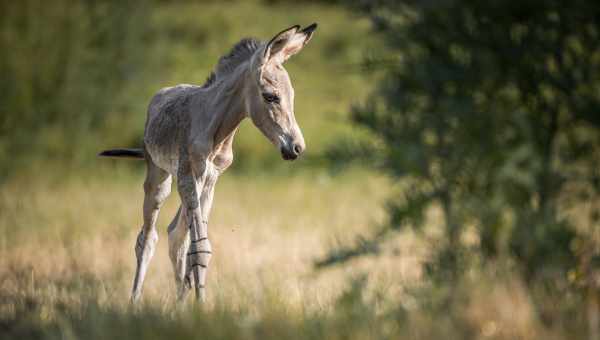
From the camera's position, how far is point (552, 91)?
5.41 metres

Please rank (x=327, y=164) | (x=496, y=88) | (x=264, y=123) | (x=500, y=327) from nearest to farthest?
(x=500, y=327), (x=264, y=123), (x=496, y=88), (x=327, y=164)

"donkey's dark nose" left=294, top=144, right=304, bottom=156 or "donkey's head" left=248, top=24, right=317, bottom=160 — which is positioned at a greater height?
"donkey's head" left=248, top=24, right=317, bottom=160

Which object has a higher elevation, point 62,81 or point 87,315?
point 62,81

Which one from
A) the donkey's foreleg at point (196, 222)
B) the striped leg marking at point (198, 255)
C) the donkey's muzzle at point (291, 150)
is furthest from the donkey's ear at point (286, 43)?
the striped leg marking at point (198, 255)

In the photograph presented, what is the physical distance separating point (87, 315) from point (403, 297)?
1871mm

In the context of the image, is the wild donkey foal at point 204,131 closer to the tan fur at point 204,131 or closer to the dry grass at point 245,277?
the tan fur at point 204,131

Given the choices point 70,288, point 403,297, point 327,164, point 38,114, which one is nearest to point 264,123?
point 403,297

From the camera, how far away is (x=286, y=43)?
4266mm

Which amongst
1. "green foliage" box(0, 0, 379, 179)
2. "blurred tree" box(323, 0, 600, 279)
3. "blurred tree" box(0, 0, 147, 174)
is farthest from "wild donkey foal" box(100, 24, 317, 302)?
"blurred tree" box(0, 0, 147, 174)

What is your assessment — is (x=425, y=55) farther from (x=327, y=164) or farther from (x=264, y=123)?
(x=264, y=123)

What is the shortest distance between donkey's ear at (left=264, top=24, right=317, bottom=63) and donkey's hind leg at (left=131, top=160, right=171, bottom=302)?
132 centimetres

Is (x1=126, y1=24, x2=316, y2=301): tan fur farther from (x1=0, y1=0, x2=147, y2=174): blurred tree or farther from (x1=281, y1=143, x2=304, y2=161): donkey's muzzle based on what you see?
(x1=0, y1=0, x2=147, y2=174): blurred tree

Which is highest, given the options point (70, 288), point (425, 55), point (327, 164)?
point (425, 55)

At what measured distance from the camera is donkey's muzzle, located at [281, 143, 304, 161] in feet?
13.3
